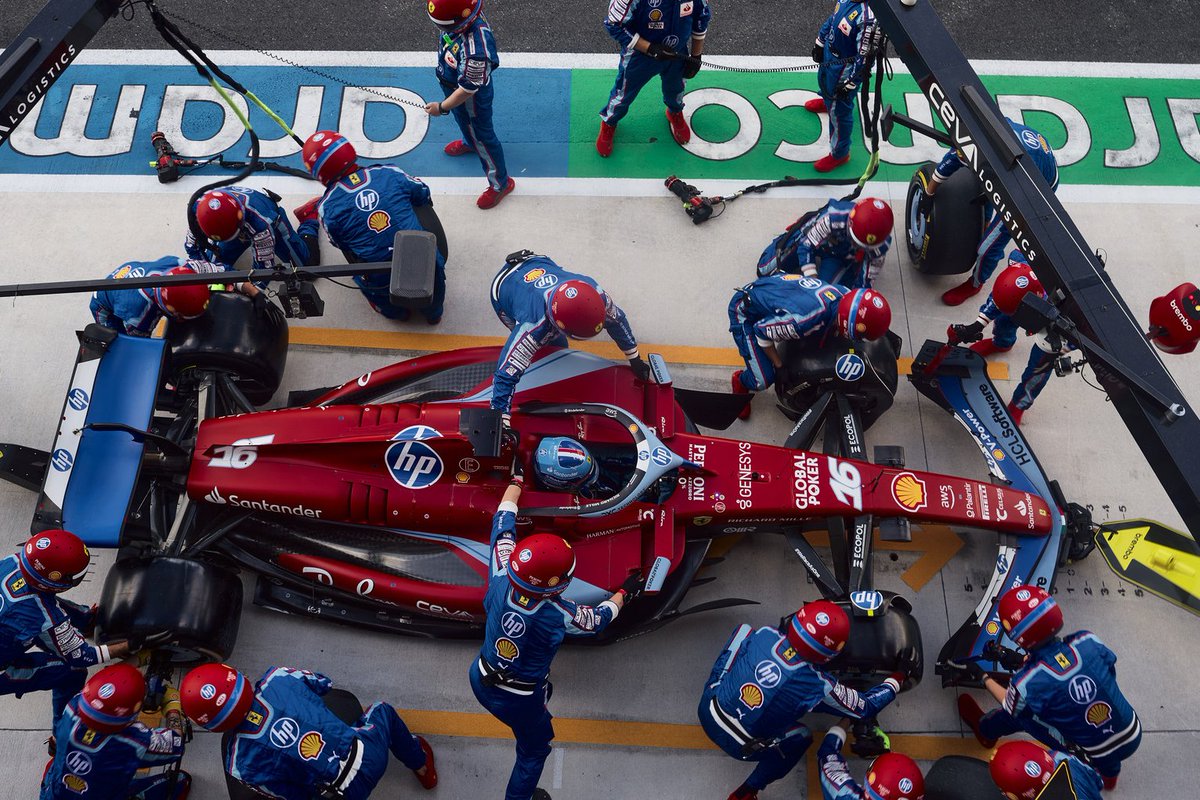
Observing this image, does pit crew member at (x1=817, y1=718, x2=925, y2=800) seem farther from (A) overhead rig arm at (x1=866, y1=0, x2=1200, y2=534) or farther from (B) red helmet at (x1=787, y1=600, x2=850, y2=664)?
(A) overhead rig arm at (x1=866, y1=0, x2=1200, y2=534)

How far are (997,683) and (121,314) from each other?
617cm

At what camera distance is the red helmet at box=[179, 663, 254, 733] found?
16.1 ft

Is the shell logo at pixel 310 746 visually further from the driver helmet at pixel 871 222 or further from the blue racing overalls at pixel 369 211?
the driver helmet at pixel 871 222

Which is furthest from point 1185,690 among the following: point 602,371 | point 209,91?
point 209,91

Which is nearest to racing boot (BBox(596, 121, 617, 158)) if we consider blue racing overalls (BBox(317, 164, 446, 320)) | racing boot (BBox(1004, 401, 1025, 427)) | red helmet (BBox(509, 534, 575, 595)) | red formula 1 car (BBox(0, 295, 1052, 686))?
blue racing overalls (BBox(317, 164, 446, 320))

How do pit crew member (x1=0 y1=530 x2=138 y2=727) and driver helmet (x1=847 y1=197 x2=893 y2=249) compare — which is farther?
driver helmet (x1=847 y1=197 x2=893 y2=249)

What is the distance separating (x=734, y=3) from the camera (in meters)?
9.51

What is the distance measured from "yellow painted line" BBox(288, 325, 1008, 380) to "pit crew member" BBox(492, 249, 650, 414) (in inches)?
40.2

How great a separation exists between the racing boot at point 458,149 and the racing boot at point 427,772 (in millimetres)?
5042

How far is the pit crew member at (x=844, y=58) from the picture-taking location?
732cm

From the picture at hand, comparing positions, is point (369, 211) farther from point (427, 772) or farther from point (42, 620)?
point (427, 772)

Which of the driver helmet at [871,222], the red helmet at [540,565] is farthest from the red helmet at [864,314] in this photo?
the red helmet at [540,565]

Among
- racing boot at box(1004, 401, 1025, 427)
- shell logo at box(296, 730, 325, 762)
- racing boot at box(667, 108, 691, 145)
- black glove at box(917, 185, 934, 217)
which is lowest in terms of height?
shell logo at box(296, 730, 325, 762)

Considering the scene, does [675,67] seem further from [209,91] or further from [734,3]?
[209,91]
